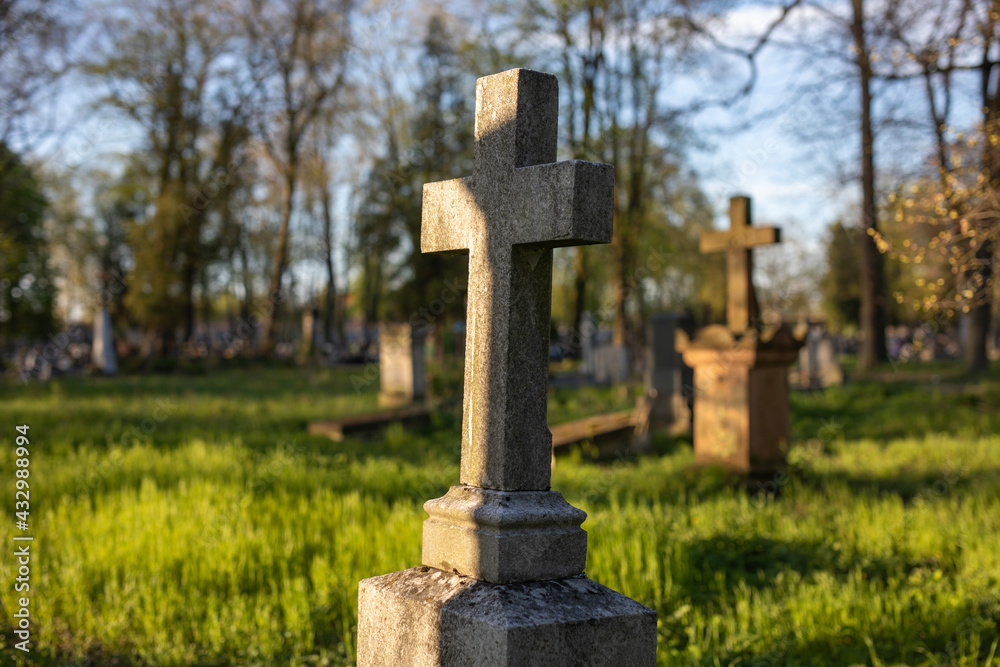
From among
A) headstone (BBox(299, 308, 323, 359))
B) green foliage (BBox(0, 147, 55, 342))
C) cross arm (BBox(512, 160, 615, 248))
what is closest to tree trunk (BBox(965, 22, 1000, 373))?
cross arm (BBox(512, 160, 615, 248))

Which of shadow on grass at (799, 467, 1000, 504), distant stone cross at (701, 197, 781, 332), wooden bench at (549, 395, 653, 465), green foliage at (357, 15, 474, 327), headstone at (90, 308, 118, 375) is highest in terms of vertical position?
green foliage at (357, 15, 474, 327)

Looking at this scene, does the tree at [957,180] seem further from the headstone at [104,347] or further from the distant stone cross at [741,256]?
the headstone at [104,347]

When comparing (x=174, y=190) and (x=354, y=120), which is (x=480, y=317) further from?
(x=354, y=120)

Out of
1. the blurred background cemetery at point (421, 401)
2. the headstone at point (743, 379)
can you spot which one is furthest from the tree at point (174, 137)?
the headstone at point (743, 379)

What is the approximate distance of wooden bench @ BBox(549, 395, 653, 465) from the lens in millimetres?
9211

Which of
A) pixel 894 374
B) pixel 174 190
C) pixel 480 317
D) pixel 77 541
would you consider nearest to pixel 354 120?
pixel 174 190

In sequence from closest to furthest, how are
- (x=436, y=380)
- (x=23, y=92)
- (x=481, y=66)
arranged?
(x=23, y=92) < (x=436, y=380) < (x=481, y=66)

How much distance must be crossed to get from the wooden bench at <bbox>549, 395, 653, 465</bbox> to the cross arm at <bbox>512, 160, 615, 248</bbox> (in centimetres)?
677

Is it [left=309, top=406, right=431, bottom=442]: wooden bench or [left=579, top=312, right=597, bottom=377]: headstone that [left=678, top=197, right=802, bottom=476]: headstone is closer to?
[left=309, top=406, right=431, bottom=442]: wooden bench

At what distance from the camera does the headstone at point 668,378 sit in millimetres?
10672

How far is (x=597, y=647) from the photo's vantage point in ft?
7.12

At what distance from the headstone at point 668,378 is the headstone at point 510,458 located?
8326mm

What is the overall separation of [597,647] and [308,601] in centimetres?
214

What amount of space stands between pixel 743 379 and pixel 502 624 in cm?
582
